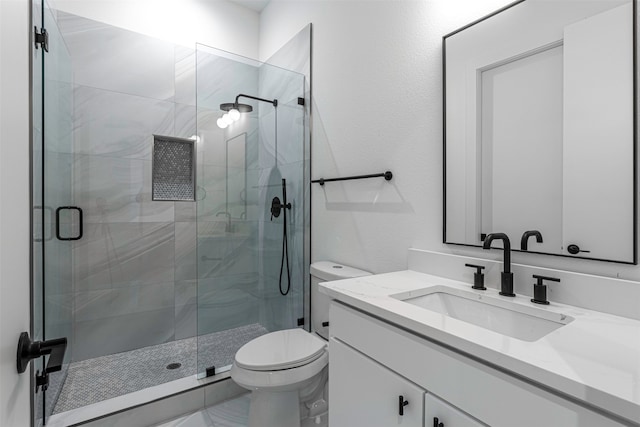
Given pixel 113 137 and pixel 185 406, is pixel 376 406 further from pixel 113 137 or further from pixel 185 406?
pixel 113 137

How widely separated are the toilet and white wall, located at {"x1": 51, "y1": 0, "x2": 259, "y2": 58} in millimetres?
2270

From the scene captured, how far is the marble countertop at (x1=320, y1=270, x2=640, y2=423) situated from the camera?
538mm

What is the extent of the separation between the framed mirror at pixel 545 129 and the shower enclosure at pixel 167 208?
3.90 ft

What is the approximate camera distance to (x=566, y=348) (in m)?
0.68

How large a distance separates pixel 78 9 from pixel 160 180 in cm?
125

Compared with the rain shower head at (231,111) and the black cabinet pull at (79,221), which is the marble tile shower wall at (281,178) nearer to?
the rain shower head at (231,111)

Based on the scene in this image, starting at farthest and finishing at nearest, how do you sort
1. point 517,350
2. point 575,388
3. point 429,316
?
point 429,316 → point 517,350 → point 575,388

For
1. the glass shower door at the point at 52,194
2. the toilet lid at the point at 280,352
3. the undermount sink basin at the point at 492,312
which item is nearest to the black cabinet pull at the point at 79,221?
the glass shower door at the point at 52,194

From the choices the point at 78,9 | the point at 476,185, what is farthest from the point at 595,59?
the point at 78,9

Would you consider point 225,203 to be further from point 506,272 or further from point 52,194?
point 506,272

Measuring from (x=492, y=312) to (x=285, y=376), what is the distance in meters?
0.91

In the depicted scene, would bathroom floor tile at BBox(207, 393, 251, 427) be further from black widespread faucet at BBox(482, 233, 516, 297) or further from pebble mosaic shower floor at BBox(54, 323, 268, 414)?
black widespread faucet at BBox(482, 233, 516, 297)

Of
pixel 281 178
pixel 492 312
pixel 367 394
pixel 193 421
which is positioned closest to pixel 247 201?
pixel 281 178

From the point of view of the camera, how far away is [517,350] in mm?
667
